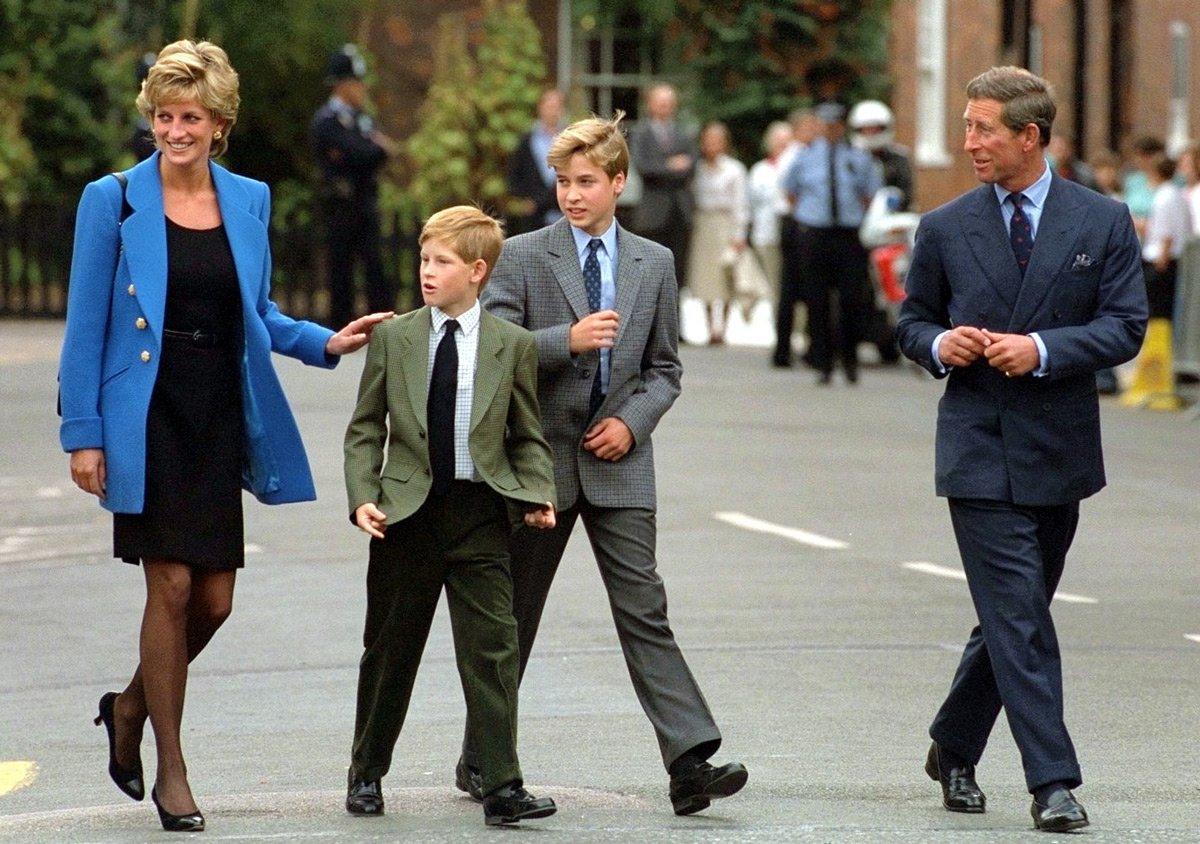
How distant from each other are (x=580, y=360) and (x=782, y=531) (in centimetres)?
547

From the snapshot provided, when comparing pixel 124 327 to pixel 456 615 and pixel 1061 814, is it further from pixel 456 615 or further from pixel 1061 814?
pixel 1061 814

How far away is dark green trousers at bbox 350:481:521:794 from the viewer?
5.92 meters

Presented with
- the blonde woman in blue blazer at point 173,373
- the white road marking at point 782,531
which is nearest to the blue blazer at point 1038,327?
the blonde woman in blue blazer at point 173,373

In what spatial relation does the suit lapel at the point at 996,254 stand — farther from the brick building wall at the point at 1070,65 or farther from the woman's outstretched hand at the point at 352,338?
the brick building wall at the point at 1070,65

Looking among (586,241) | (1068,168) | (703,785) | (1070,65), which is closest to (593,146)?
(586,241)

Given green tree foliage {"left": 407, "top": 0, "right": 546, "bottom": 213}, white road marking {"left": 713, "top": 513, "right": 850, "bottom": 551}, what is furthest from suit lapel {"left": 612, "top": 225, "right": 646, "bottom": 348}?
green tree foliage {"left": 407, "top": 0, "right": 546, "bottom": 213}

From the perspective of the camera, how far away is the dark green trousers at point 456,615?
19.4ft

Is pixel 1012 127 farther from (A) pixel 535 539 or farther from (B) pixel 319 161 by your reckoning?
(B) pixel 319 161

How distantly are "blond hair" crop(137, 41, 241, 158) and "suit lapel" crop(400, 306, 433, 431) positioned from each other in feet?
2.08

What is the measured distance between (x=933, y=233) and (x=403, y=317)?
132cm

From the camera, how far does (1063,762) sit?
5887 millimetres

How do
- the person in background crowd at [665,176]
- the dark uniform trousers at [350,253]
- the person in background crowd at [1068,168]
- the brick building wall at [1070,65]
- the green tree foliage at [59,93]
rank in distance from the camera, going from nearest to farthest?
1. the dark uniform trousers at [350,253]
2. the person in background crowd at [1068,168]
3. the person in background crowd at [665,176]
4. the green tree foliage at [59,93]
5. the brick building wall at [1070,65]

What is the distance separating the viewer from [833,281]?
60.2 ft

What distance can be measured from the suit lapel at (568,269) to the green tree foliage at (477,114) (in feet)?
68.6
